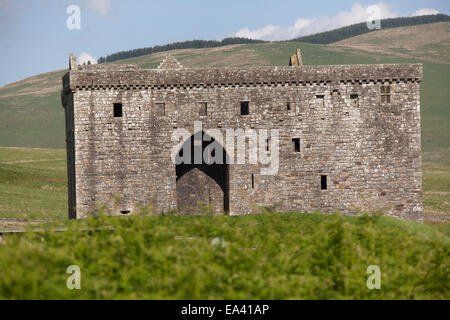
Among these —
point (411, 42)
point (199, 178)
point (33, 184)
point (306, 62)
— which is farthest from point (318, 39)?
point (199, 178)

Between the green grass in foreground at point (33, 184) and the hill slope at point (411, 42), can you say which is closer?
the green grass in foreground at point (33, 184)

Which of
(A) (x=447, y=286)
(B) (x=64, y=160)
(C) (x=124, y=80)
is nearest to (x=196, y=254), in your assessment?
(A) (x=447, y=286)

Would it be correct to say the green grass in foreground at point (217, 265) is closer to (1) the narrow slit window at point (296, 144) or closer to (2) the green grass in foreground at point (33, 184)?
(1) the narrow slit window at point (296, 144)

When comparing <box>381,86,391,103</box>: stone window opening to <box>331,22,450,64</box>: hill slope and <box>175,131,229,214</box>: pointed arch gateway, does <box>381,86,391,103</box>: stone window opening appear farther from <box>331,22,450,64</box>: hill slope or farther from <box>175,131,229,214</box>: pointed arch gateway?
<box>331,22,450,64</box>: hill slope

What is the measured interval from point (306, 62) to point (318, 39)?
2441 inches

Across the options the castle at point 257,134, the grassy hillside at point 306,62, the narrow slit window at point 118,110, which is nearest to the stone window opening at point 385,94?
the castle at point 257,134

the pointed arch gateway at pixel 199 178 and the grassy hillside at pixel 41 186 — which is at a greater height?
the pointed arch gateway at pixel 199 178

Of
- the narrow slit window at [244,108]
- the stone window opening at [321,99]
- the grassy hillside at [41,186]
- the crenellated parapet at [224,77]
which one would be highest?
the crenellated parapet at [224,77]

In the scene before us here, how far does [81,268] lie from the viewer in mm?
15336

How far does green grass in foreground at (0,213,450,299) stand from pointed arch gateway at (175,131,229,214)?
56.8ft

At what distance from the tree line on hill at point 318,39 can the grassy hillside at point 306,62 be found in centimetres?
1405

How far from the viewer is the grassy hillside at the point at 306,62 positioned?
4363 inches

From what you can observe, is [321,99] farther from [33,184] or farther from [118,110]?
[33,184]

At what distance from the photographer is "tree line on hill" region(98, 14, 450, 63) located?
175m
